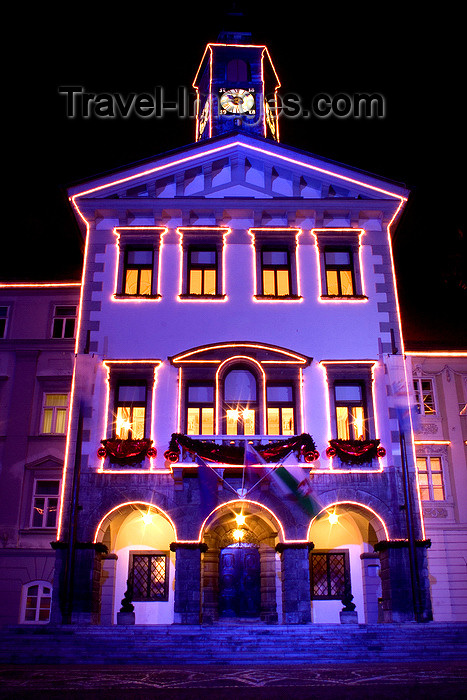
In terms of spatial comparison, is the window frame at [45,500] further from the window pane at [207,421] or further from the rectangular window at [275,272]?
the rectangular window at [275,272]

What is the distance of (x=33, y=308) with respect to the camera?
97.4 ft

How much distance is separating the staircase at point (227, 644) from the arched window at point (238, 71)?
23459mm

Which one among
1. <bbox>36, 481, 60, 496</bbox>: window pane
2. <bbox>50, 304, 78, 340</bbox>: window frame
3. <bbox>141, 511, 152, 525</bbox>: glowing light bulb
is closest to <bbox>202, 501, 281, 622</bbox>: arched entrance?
<bbox>141, 511, 152, 525</bbox>: glowing light bulb

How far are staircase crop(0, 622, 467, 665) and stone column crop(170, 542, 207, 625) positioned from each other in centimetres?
243

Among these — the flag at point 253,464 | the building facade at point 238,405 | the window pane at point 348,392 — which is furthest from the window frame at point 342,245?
the flag at point 253,464

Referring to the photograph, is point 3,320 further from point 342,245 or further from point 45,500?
point 342,245

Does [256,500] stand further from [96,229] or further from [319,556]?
[96,229]

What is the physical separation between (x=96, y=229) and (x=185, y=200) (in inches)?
142

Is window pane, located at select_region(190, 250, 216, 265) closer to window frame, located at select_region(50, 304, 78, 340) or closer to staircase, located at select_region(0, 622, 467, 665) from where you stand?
window frame, located at select_region(50, 304, 78, 340)

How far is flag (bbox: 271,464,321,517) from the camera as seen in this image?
71.4 feet

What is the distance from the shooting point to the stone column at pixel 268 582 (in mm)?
22297

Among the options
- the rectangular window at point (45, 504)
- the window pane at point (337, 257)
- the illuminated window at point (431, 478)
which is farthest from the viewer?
the illuminated window at point (431, 478)

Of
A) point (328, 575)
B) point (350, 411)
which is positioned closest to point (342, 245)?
point (350, 411)

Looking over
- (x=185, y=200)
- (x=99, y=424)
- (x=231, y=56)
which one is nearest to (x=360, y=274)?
(x=185, y=200)
